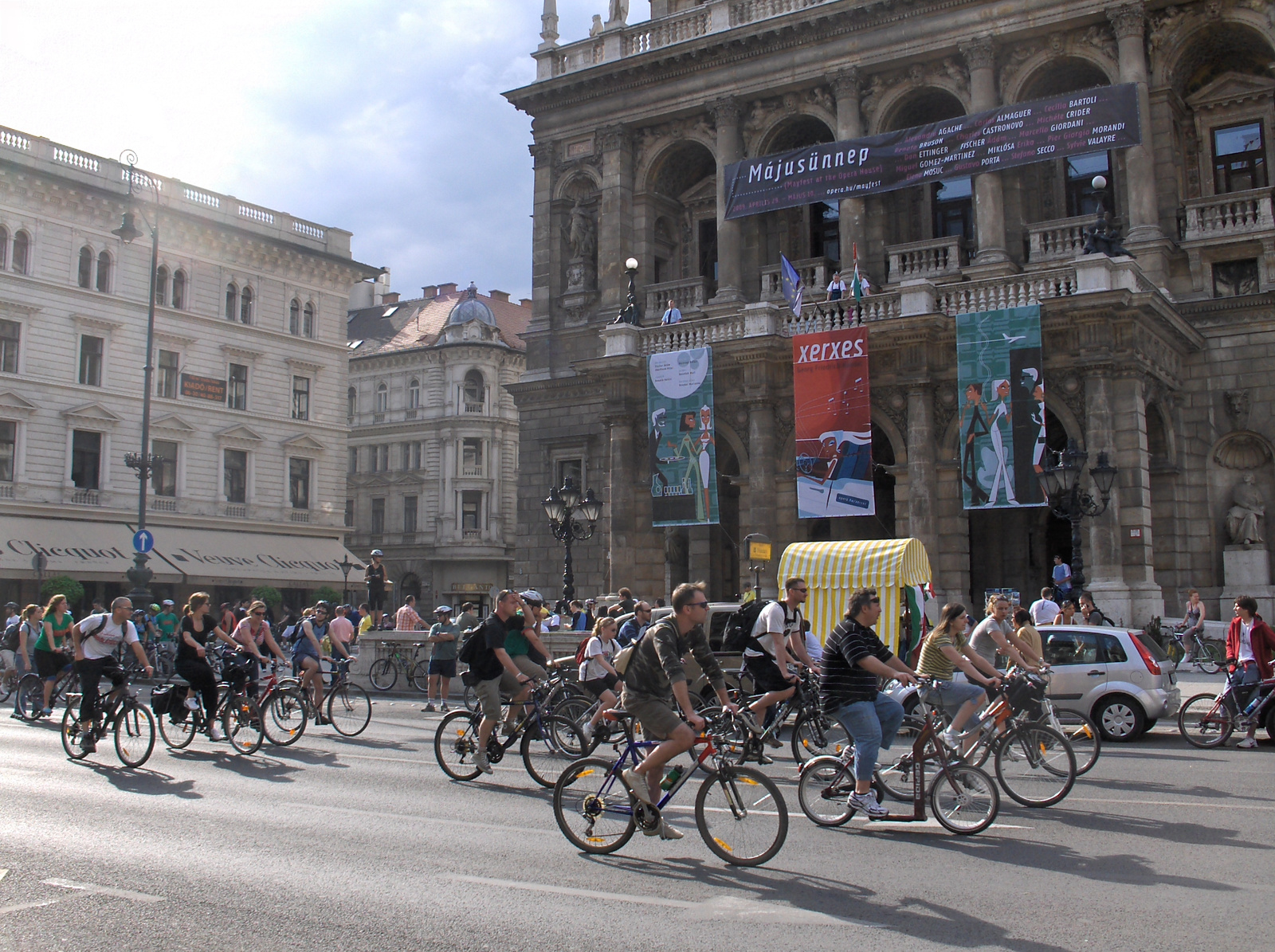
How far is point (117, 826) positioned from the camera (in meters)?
9.52

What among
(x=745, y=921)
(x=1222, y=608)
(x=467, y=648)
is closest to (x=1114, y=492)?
(x=1222, y=608)

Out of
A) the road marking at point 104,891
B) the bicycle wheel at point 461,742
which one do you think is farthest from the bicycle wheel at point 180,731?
the road marking at point 104,891

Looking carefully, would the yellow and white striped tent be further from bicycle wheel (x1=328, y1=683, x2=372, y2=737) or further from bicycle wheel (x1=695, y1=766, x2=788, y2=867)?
bicycle wheel (x1=695, y1=766, x2=788, y2=867)

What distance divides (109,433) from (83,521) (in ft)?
11.1

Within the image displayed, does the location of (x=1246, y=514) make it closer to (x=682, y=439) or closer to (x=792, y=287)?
(x=792, y=287)

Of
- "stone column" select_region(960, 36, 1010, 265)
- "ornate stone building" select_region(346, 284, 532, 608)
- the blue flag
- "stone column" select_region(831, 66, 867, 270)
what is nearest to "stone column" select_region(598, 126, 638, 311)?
"stone column" select_region(831, 66, 867, 270)

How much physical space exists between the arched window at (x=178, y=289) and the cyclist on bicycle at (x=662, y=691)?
133ft

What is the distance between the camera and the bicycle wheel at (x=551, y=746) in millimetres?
12320

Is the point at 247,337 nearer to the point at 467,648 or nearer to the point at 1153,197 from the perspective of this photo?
the point at 1153,197

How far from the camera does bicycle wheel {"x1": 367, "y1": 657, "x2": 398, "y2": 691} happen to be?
25.9m

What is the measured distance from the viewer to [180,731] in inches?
600

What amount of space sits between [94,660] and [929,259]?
81.0ft

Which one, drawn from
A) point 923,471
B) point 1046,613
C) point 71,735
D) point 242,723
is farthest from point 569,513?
point 71,735

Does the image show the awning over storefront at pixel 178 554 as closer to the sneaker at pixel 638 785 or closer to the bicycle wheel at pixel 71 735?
the bicycle wheel at pixel 71 735
